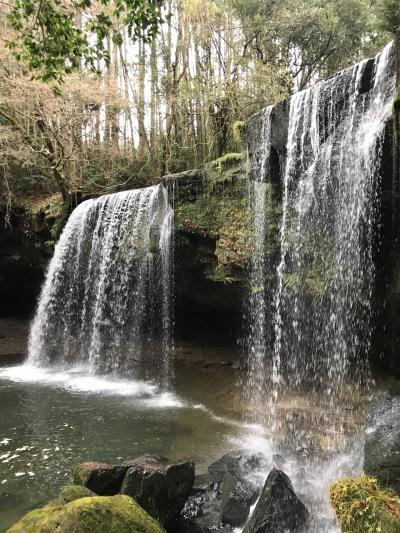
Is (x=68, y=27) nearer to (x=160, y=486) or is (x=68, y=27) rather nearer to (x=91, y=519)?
(x=91, y=519)

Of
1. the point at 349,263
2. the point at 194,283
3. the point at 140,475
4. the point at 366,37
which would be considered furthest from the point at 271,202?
the point at 366,37

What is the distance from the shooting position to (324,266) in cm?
713

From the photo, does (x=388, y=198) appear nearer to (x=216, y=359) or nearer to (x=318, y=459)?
(x=318, y=459)

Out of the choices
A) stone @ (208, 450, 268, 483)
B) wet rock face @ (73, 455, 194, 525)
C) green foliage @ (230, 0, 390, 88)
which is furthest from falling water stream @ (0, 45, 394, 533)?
green foliage @ (230, 0, 390, 88)

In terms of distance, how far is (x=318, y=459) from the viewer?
5.61 metres

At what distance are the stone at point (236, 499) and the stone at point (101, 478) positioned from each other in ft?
3.69

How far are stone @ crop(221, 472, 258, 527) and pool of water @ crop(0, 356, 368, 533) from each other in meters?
0.64

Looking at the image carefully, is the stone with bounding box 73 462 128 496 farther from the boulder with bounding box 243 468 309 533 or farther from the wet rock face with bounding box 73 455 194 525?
the boulder with bounding box 243 468 309 533

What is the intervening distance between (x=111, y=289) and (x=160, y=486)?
7.54 m

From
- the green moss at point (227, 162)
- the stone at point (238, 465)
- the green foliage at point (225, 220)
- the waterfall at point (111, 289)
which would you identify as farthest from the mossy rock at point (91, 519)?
the green moss at point (227, 162)

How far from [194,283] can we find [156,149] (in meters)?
7.27

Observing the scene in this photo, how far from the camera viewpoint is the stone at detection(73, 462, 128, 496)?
4180 millimetres

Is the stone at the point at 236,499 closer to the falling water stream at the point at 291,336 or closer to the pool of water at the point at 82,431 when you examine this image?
the falling water stream at the point at 291,336

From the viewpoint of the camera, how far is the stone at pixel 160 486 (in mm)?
4133
